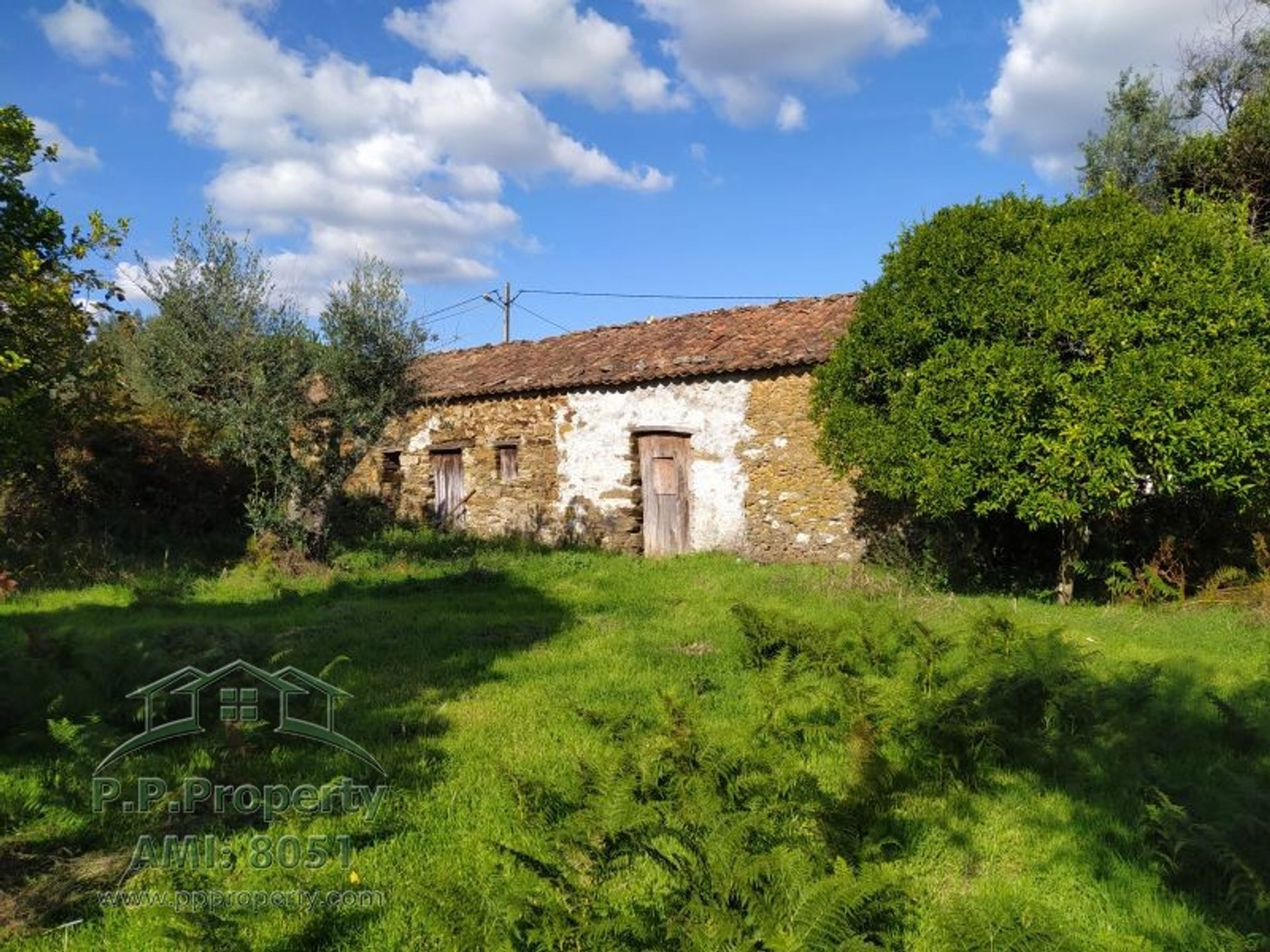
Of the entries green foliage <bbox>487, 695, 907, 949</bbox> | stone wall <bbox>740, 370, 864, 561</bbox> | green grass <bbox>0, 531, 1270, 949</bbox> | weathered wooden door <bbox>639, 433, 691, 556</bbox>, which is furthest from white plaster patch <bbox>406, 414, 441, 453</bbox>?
green foliage <bbox>487, 695, 907, 949</bbox>

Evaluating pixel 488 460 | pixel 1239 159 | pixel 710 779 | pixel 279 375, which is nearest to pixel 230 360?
pixel 279 375

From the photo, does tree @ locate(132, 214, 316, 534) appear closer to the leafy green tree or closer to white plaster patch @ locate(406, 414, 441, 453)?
white plaster patch @ locate(406, 414, 441, 453)

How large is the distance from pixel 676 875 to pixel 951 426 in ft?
24.7

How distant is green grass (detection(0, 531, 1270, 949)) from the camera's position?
109 inches

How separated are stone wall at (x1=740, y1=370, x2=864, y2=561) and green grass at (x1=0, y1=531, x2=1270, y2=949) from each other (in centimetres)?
399

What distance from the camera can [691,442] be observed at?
13703mm

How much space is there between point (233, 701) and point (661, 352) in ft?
34.4

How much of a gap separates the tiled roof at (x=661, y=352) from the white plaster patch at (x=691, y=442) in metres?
0.32

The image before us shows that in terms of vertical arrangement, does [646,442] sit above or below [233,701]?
above

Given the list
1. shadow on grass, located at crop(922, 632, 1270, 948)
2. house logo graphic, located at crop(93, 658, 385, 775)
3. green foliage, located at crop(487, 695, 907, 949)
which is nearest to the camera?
green foliage, located at crop(487, 695, 907, 949)

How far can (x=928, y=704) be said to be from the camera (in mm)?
4879

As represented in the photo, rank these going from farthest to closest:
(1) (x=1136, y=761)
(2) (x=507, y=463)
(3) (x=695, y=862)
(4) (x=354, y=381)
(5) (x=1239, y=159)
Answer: (2) (x=507, y=463) < (5) (x=1239, y=159) < (4) (x=354, y=381) < (1) (x=1136, y=761) < (3) (x=695, y=862)

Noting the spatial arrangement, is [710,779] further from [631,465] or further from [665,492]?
[631,465]

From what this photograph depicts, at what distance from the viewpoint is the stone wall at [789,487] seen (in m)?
12.2
